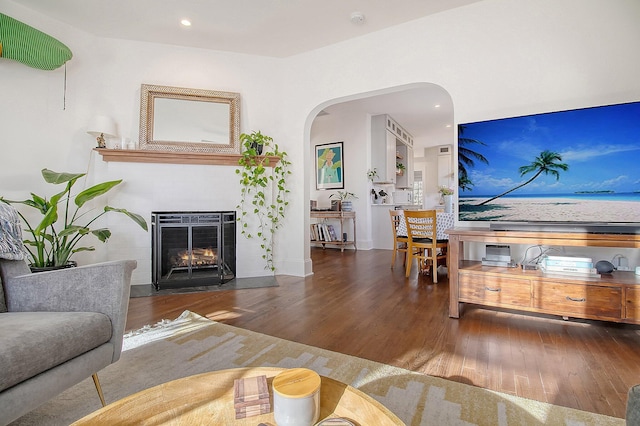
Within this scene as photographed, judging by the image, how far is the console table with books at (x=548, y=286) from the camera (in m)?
1.90

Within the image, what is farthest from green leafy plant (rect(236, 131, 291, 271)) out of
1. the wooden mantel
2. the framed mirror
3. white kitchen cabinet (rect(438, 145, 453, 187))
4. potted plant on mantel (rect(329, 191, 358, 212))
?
white kitchen cabinet (rect(438, 145, 453, 187))

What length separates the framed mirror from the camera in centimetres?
348

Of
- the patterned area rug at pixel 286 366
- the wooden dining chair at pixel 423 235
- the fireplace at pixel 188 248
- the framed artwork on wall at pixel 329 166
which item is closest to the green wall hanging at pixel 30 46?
the fireplace at pixel 188 248

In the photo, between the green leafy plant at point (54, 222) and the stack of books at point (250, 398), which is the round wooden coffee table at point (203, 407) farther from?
the green leafy plant at point (54, 222)

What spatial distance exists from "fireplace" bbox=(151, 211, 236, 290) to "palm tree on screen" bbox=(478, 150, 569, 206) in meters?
2.98

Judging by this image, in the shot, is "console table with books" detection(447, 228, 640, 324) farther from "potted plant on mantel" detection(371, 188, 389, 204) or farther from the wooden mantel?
"potted plant on mantel" detection(371, 188, 389, 204)

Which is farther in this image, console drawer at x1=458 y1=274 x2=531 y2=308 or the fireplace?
the fireplace

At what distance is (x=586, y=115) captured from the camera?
2.15 m

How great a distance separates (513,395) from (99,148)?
4.02m

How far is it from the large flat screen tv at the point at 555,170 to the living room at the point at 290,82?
0.29 meters

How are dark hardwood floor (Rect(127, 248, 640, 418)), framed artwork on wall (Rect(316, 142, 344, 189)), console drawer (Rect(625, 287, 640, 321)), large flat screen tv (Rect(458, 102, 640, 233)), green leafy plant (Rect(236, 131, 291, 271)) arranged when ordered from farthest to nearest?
framed artwork on wall (Rect(316, 142, 344, 189))
green leafy plant (Rect(236, 131, 291, 271))
large flat screen tv (Rect(458, 102, 640, 233))
console drawer (Rect(625, 287, 640, 321))
dark hardwood floor (Rect(127, 248, 640, 418))

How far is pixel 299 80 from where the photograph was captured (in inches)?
152

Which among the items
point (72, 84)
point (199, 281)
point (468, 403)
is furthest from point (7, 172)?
point (468, 403)

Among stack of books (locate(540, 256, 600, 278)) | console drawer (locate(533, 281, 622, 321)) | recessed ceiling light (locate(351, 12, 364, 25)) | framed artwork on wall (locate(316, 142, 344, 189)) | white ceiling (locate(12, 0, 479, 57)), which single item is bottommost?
console drawer (locate(533, 281, 622, 321))
